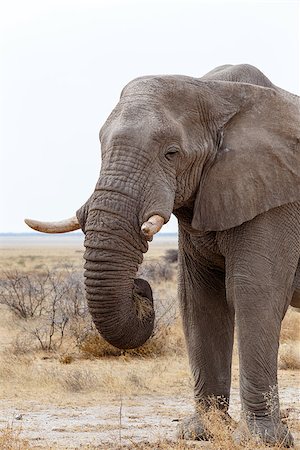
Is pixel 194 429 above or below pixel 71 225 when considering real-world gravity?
below

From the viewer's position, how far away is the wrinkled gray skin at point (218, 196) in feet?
23.7

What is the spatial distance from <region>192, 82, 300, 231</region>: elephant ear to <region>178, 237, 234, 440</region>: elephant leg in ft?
3.02

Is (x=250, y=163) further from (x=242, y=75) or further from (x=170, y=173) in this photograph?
(x=242, y=75)

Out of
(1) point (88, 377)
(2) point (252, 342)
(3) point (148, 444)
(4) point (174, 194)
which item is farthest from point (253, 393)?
(1) point (88, 377)

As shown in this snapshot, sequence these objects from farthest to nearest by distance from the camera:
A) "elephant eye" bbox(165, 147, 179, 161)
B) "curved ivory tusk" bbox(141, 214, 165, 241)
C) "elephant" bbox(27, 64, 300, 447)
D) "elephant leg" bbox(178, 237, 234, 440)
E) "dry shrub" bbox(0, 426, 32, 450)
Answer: "elephant leg" bbox(178, 237, 234, 440)
"dry shrub" bbox(0, 426, 32, 450)
"elephant eye" bbox(165, 147, 179, 161)
"elephant" bbox(27, 64, 300, 447)
"curved ivory tusk" bbox(141, 214, 165, 241)

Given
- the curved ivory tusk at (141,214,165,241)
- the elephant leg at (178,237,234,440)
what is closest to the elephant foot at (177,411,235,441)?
the elephant leg at (178,237,234,440)

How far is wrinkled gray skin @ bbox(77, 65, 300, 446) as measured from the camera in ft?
23.7

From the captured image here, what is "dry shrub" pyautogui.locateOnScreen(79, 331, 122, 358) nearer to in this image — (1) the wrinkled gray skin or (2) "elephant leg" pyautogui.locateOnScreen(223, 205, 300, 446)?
(1) the wrinkled gray skin

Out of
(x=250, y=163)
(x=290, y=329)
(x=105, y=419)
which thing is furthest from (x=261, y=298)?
(x=290, y=329)

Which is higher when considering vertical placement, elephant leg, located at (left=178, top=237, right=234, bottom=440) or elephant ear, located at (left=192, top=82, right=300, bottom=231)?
elephant ear, located at (left=192, top=82, right=300, bottom=231)

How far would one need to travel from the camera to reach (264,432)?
319 inches

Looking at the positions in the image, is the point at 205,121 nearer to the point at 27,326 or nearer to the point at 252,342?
the point at 252,342

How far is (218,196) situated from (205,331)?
4.70 ft

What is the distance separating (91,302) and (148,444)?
1761mm
